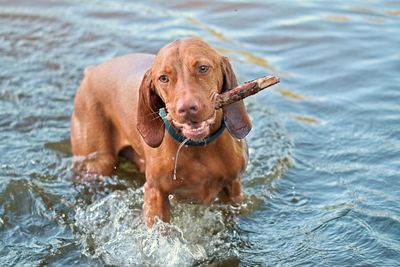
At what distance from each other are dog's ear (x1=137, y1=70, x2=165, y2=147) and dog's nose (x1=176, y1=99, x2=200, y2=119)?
2.05 ft

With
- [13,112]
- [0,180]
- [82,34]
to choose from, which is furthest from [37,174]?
[82,34]

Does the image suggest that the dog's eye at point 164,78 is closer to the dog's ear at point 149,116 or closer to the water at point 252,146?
the dog's ear at point 149,116

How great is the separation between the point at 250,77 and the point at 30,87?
2521mm

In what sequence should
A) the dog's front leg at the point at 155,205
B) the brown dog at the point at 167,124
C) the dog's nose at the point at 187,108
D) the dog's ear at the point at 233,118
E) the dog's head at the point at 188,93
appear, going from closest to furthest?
the dog's nose at the point at 187,108
the dog's head at the point at 188,93
the brown dog at the point at 167,124
the dog's ear at the point at 233,118
the dog's front leg at the point at 155,205

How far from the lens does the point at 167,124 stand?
542cm

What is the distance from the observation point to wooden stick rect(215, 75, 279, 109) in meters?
5.11

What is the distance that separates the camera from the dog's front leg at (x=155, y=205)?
5758 mm

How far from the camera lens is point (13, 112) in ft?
27.7

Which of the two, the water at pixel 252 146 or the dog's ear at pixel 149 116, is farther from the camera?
the water at pixel 252 146

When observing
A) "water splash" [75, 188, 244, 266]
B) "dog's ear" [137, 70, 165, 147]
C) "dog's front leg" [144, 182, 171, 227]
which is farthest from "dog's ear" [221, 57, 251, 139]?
"water splash" [75, 188, 244, 266]

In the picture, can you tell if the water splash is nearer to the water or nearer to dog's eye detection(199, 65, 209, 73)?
the water

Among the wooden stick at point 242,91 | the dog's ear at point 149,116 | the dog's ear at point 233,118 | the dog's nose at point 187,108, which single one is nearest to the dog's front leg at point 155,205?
the dog's ear at point 149,116

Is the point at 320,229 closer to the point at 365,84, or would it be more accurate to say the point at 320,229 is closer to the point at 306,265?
the point at 306,265

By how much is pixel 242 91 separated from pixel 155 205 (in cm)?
117
